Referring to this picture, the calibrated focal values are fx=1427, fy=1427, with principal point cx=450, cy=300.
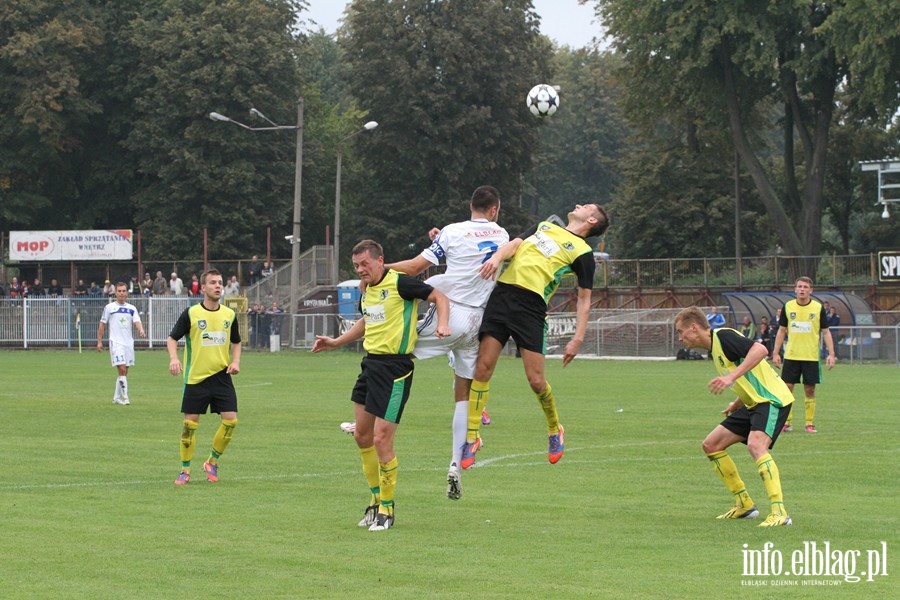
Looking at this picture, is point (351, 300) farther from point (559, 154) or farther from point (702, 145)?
point (559, 154)

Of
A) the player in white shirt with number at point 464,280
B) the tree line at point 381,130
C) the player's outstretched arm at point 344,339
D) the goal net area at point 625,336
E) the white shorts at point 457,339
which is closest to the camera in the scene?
the player's outstretched arm at point 344,339

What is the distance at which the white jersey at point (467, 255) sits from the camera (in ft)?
41.7

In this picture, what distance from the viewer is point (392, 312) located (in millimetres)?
11711

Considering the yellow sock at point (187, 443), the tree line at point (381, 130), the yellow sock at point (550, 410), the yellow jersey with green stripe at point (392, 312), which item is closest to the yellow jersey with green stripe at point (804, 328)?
the yellow sock at point (550, 410)

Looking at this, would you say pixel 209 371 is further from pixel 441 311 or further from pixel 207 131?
pixel 207 131

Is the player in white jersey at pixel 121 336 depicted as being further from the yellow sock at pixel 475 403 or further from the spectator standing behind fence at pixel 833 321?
the spectator standing behind fence at pixel 833 321

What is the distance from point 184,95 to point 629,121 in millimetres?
22514

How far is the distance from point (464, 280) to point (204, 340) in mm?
3990

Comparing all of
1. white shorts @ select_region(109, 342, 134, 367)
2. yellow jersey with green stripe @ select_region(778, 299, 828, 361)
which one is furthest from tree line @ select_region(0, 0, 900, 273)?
yellow jersey with green stripe @ select_region(778, 299, 828, 361)

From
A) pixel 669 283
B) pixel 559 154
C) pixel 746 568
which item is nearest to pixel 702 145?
pixel 669 283

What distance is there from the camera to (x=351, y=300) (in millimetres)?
Result: 56438

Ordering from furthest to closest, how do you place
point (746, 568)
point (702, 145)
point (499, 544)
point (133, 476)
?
1. point (702, 145)
2. point (133, 476)
3. point (499, 544)
4. point (746, 568)

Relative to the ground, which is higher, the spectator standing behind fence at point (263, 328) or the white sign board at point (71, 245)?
the white sign board at point (71, 245)

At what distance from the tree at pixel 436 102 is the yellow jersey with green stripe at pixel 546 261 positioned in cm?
6273
